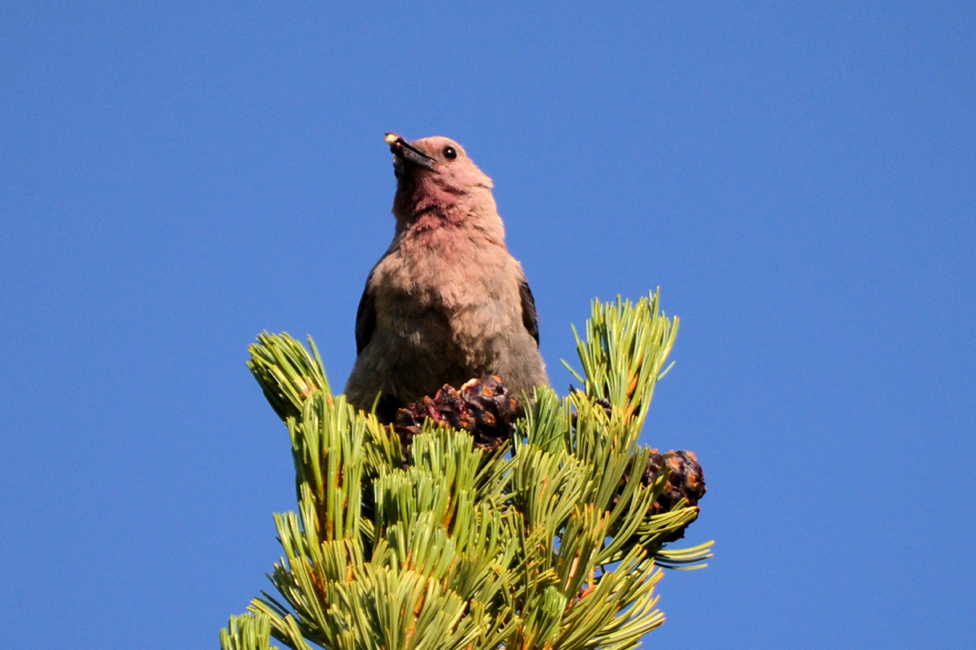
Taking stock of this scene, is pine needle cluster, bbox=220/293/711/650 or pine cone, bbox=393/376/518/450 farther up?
pine cone, bbox=393/376/518/450

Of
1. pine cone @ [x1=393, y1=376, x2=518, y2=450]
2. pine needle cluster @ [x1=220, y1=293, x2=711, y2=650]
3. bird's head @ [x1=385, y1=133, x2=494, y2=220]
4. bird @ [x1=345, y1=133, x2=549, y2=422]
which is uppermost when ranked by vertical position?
bird's head @ [x1=385, y1=133, x2=494, y2=220]

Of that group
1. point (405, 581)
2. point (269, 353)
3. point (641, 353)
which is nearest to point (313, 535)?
point (405, 581)

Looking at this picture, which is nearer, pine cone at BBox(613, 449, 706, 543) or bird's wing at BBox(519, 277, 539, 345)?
pine cone at BBox(613, 449, 706, 543)

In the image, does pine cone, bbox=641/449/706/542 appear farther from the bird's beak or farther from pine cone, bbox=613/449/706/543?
the bird's beak

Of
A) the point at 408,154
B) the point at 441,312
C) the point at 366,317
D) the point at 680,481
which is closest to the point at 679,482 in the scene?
the point at 680,481

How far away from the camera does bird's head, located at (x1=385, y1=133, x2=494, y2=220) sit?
27.1 ft

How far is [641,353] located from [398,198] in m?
4.01

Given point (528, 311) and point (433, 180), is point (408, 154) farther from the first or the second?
point (528, 311)

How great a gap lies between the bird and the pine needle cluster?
9.40ft

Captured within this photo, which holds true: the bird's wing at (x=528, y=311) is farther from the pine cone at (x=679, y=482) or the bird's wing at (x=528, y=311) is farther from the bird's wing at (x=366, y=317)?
the pine cone at (x=679, y=482)

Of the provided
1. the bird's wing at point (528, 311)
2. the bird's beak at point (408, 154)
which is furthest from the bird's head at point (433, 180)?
the bird's wing at point (528, 311)

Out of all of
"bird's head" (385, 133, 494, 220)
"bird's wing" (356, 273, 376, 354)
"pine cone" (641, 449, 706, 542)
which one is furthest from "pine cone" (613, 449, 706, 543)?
"bird's head" (385, 133, 494, 220)

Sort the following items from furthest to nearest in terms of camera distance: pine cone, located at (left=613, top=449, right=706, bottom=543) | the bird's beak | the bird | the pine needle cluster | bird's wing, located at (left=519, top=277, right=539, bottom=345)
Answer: the bird's beak
bird's wing, located at (left=519, top=277, right=539, bottom=345)
the bird
pine cone, located at (left=613, top=449, right=706, bottom=543)
the pine needle cluster

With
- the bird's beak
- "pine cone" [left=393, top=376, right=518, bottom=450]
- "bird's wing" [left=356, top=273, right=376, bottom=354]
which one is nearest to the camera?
"pine cone" [left=393, top=376, right=518, bottom=450]
